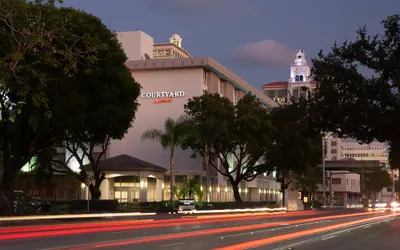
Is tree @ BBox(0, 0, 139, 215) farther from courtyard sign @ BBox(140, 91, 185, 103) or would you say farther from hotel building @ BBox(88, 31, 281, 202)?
courtyard sign @ BBox(140, 91, 185, 103)

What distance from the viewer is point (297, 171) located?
71.4 m

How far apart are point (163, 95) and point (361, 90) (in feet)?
185

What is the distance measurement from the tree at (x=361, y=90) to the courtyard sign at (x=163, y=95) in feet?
170

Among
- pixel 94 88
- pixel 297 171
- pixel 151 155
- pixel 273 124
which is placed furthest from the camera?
pixel 151 155

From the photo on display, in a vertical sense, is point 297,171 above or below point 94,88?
below

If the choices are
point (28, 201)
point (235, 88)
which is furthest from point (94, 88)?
point (235, 88)

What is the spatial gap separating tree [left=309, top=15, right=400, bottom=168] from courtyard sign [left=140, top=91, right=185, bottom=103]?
51.8m

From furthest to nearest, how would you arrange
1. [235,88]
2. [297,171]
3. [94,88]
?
[235,88], [297,171], [94,88]

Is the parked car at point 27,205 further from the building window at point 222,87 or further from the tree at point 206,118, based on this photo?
the building window at point 222,87

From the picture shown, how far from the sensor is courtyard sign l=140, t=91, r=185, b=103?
254 ft

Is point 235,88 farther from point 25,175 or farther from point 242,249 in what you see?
point 242,249

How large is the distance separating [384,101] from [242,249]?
28.5 ft

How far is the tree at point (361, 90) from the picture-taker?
22828 mm

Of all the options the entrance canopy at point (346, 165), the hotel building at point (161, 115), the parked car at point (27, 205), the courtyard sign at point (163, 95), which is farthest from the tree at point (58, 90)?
the entrance canopy at point (346, 165)
